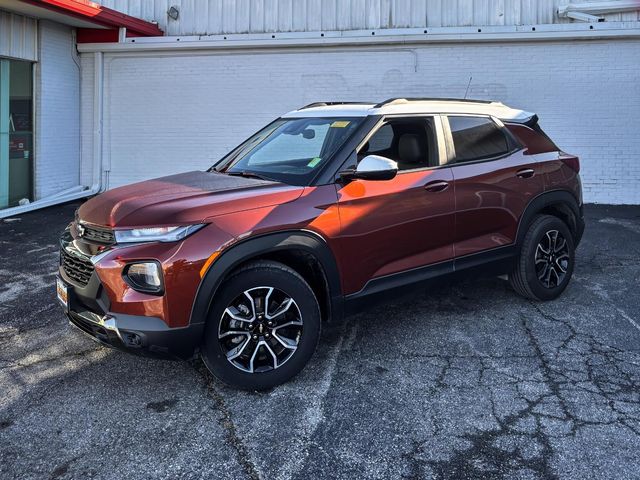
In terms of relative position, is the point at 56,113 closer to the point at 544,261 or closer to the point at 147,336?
the point at 147,336

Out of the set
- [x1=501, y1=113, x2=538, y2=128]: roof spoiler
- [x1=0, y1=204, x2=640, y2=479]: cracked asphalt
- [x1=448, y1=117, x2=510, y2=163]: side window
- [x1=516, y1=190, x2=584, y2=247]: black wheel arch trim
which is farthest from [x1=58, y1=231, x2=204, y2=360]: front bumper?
[x1=501, y1=113, x2=538, y2=128]: roof spoiler

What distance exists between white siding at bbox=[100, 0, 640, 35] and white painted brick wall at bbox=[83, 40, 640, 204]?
550 mm

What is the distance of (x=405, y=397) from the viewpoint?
3594mm

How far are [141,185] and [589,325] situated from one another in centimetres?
371

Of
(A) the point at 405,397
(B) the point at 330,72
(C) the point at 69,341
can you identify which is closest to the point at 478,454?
(A) the point at 405,397

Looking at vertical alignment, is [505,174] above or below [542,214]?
above

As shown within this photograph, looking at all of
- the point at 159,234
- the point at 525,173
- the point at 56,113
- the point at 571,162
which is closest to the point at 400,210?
the point at 525,173

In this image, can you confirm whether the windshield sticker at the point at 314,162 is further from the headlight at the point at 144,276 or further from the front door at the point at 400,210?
the headlight at the point at 144,276

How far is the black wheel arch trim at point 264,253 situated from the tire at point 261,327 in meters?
0.09

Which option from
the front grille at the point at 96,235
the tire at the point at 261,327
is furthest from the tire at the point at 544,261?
the front grille at the point at 96,235

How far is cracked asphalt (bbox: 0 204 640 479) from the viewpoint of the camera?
2.90m

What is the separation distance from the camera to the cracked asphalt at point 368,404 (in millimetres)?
2904

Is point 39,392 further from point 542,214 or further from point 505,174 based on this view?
point 542,214

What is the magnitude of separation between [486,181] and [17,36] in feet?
30.2
